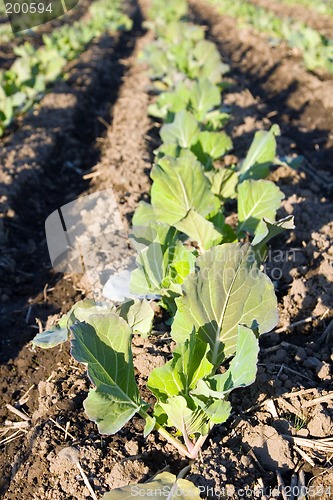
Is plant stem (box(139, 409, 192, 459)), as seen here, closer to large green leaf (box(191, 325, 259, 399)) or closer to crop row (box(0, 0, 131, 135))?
large green leaf (box(191, 325, 259, 399))

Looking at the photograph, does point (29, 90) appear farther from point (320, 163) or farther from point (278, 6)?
point (278, 6)

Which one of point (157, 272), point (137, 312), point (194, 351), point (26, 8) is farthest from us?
point (26, 8)

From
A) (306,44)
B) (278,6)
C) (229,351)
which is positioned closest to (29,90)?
(306,44)

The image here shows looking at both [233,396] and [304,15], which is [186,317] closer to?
[233,396]

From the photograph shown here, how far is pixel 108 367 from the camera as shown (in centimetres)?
191

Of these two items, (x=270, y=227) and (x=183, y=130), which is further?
(x=183, y=130)

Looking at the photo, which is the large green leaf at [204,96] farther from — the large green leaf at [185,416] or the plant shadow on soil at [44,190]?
the large green leaf at [185,416]

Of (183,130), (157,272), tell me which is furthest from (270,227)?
(183,130)

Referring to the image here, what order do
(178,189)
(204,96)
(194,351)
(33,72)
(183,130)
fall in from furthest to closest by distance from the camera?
1. (33,72)
2. (204,96)
3. (183,130)
4. (178,189)
5. (194,351)

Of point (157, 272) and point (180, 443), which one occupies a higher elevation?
point (157, 272)

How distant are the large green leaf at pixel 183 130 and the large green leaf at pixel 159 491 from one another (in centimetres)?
276

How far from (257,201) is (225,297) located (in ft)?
3.42

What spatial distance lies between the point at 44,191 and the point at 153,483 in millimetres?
3798

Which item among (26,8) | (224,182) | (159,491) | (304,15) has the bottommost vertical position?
(304,15)
